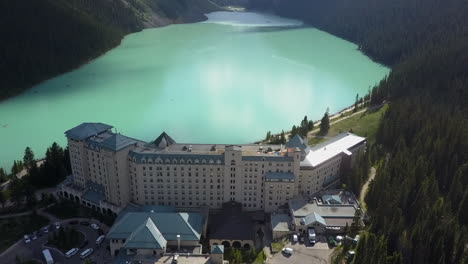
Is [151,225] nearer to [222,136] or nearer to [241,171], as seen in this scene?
[241,171]

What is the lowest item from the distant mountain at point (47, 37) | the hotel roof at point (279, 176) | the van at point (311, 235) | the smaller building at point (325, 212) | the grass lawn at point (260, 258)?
the grass lawn at point (260, 258)

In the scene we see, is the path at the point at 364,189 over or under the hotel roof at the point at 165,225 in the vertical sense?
under

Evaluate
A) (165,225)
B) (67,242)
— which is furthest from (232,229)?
(67,242)

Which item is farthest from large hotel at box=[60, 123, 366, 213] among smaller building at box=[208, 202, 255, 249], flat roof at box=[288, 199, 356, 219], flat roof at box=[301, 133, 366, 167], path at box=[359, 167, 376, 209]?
path at box=[359, 167, 376, 209]

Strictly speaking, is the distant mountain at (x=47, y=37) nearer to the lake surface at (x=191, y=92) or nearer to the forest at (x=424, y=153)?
the lake surface at (x=191, y=92)

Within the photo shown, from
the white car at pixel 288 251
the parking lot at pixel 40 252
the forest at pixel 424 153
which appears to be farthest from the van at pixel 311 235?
the parking lot at pixel 40 252

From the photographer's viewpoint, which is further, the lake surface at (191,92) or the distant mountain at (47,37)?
the distant mountain at (47,37)

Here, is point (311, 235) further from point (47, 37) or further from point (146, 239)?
point (47, 37)
